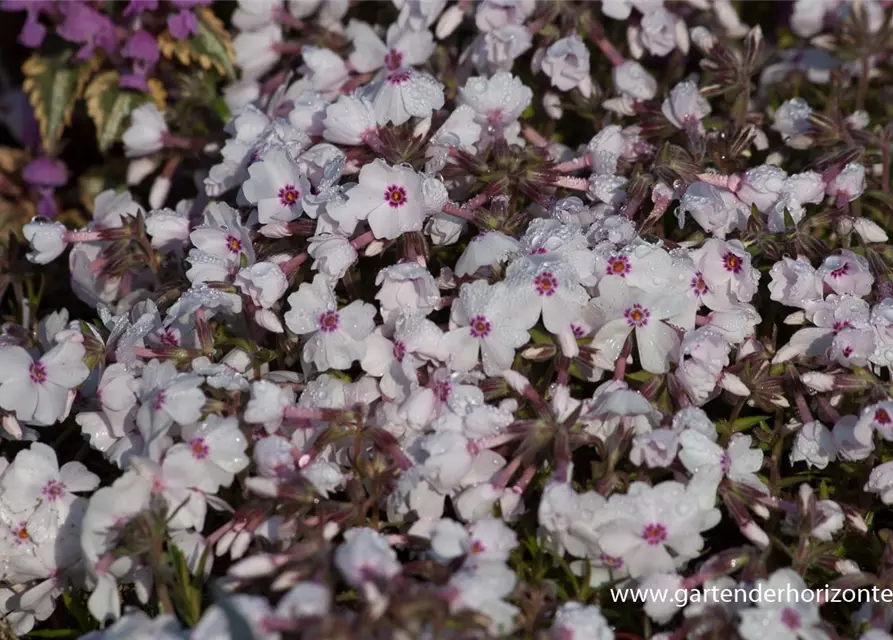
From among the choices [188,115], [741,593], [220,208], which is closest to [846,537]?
[741,593]

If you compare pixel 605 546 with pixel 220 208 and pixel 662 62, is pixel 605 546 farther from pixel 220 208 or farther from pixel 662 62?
pixel 662 62

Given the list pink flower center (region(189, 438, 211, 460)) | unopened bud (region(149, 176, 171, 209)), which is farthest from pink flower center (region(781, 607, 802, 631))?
unopened bud (region(149, 176, 171, 209))

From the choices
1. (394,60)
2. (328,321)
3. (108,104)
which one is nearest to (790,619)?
(328,321)

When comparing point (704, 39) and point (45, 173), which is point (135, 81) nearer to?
point (45, 173)

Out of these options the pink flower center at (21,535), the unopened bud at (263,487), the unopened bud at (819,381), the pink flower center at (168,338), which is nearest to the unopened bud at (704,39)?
the unopened bud at (819,381)

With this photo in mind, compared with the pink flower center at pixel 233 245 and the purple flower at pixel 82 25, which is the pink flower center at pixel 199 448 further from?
the purple flower at pixel 82 25
